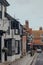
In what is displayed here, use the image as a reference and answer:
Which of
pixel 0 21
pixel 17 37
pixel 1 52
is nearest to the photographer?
pixel 0 21

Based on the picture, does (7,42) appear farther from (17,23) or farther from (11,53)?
(17,23)

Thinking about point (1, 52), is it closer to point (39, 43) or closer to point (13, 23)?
point (13, 23)

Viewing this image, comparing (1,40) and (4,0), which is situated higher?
(4,0)

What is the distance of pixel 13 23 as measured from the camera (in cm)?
5634

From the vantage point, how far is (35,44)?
5002 inches

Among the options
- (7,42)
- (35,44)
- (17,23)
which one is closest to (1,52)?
(7,42)

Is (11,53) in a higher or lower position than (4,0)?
lower

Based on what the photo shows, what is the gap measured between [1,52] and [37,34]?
90808 millimetres

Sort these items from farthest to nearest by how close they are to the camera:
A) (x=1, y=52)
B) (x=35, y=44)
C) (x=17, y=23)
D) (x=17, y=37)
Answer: (x=35, y=44) < (x=17, y=23) < (x=17, y=37) < (x=1, y=52)

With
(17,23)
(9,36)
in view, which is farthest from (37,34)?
(9,36)

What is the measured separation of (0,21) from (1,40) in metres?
4.50

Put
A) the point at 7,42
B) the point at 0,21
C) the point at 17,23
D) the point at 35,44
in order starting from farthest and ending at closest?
the point at 35,44 → the point at 17,23 → the point at 7,42 → the point at 0,21

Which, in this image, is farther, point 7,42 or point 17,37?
point 17,37

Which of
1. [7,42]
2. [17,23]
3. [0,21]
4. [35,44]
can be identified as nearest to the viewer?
[0,21]
